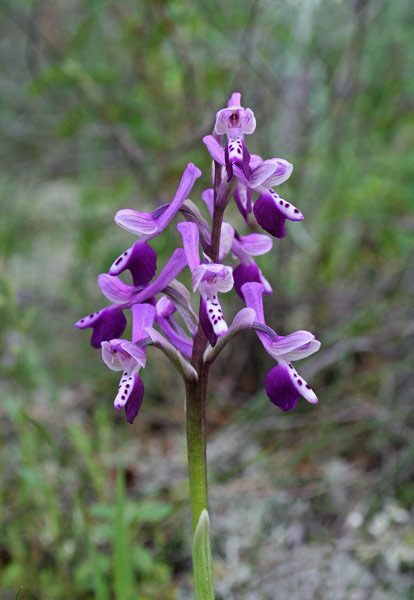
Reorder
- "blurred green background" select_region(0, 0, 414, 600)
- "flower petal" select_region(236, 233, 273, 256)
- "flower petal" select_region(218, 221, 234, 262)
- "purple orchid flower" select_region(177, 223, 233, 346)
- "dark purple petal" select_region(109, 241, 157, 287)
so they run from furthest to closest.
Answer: "blurred green background" select_region(0, 0, 414, 600) → "flower petal" select_region(236, 233, 273, 256) → "flower petal" select_region(218, 221, 234, 262) → "dark purple petal" select_region(109, 241, 157, 287) → "purple orchid flower" select_region(177, 223, 233, 346)

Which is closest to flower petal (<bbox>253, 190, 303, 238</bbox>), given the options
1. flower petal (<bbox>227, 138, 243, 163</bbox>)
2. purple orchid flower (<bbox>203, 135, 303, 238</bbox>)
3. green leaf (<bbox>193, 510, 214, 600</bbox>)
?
purple orchid flower (<bbox>203, 135, 303, 238</bbox>)

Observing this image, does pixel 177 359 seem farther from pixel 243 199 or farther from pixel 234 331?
pixel 243 199

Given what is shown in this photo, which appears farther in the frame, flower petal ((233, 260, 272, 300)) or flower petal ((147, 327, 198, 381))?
flower petal ((233, 260, 272, 300))

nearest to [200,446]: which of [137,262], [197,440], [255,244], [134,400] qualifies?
[197,440]

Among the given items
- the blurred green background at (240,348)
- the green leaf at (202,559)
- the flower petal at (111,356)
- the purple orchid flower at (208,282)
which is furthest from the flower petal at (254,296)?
the blurred green background at (240,348)

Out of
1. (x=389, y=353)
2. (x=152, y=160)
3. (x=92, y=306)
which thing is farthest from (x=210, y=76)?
(x=389, y=353)

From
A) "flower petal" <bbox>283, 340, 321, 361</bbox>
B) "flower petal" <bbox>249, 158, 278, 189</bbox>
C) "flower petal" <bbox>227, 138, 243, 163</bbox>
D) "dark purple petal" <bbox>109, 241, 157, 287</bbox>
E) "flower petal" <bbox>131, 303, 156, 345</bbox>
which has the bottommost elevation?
"flower petal" <bbox>283, 340, 321, 361</bbox>

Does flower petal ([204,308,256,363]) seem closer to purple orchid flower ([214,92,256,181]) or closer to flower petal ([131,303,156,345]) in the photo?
flower petal ([131,303,156,345])
